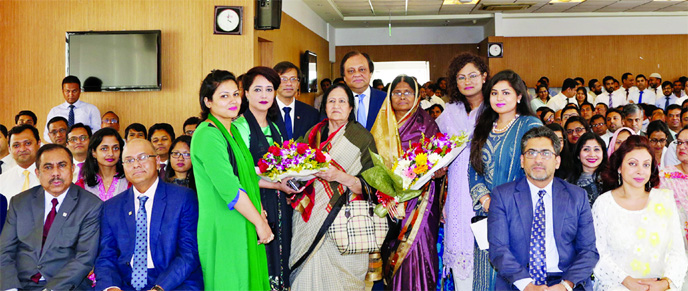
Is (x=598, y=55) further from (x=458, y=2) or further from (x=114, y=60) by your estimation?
(x=114, y=60)

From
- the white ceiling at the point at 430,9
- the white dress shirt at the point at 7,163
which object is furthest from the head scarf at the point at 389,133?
the white ceiling at the point at 430,9

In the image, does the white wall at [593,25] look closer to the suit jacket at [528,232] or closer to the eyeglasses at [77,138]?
the eyeglasses at [77,138]

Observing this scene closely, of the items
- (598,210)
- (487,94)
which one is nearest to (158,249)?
(487,94)

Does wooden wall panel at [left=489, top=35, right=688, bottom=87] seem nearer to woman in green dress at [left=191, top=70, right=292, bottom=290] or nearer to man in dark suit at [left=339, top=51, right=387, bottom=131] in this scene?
man in dark suit at [left=339, top=51, right=387, bottom=131]

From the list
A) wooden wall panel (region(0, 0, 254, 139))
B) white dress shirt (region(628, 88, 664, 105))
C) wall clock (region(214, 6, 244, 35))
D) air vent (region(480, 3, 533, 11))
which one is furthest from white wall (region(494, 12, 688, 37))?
wooden wall panel (region(0, 0, 254, 139))

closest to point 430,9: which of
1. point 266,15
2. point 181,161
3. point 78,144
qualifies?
point 266,15

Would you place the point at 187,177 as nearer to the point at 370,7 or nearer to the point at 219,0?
the point at 219,0

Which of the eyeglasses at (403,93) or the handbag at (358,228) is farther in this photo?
the eyeglasses at (403,93)

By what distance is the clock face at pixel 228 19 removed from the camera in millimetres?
7094

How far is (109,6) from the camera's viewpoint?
23.6 feet

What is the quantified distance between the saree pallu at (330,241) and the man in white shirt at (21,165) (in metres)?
2.16

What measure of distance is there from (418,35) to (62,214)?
43.1 ft

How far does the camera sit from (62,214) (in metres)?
3.11

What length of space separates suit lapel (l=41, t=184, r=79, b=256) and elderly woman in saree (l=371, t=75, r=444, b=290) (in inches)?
72.2
